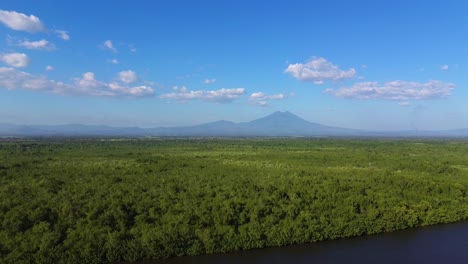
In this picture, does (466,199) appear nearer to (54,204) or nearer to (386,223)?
(386,223)

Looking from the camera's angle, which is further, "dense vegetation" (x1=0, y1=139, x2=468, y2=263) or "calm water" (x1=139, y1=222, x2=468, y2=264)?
"calm water" (x1=139, y1=222, x2=468, y2=264)

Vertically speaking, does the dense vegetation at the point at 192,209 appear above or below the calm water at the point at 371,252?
above

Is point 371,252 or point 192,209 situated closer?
point 371,252

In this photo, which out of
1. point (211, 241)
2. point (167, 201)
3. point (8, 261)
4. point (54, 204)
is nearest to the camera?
point (8, 261)

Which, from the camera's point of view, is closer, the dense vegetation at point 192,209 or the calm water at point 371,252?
the dense vegetation at point 192,209

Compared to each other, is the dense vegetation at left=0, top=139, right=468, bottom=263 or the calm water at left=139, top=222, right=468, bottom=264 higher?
the dense vegetation at left=0, top=139, right=468, bottom=263

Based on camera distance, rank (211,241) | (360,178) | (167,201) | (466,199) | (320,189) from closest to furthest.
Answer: (211,241) → (167,201) → (320,189) → (466,199) → (360,178)

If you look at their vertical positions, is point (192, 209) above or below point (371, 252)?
above

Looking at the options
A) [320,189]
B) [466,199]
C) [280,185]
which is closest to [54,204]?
[280,185]
